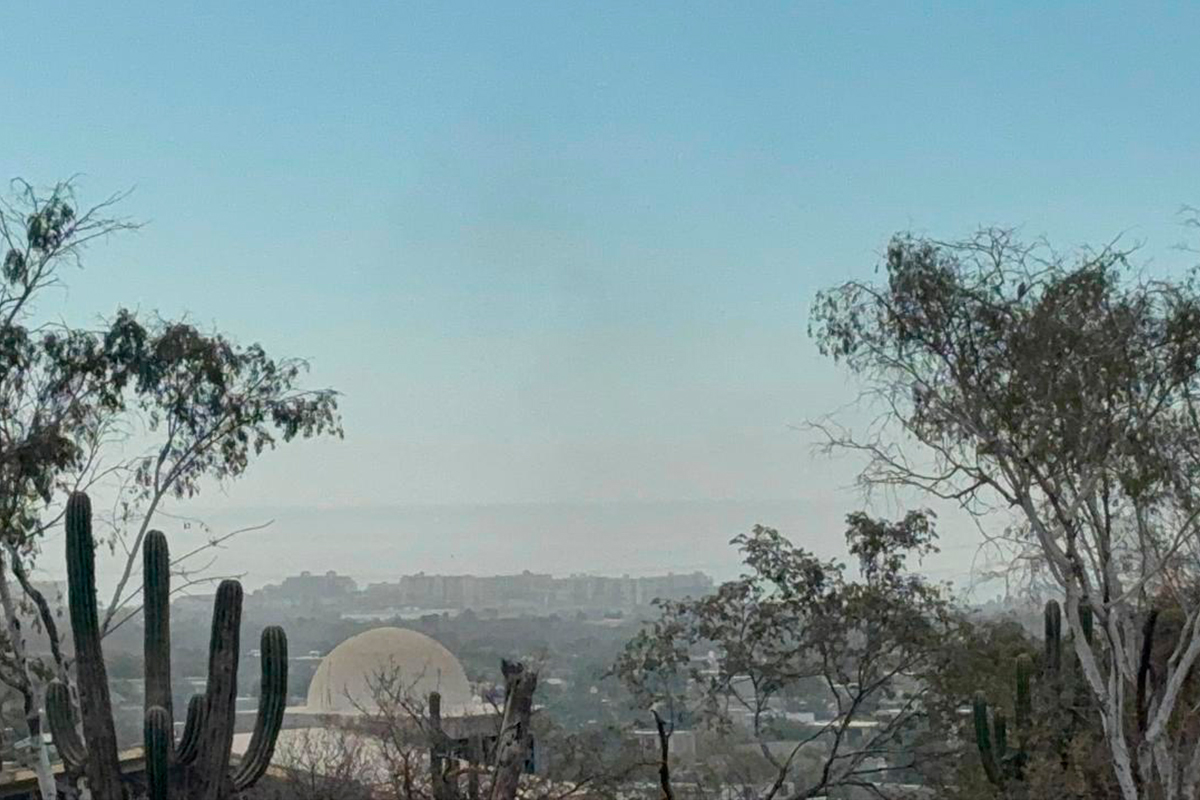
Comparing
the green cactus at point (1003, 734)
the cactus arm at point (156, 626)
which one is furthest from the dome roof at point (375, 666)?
the cactus arm at point (156, 626)

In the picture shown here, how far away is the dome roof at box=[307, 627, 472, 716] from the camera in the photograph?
23.9 metres

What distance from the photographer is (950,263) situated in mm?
12273

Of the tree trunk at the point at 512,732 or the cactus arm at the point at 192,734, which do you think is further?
the cactus arm at the point at 192,734

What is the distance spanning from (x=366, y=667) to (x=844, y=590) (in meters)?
13.7

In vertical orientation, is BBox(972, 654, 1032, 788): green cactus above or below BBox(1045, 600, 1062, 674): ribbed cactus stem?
below

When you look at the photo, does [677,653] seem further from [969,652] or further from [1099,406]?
[1099,406]

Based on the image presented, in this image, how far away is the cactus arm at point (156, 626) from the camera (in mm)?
10531

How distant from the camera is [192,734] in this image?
9945 millimetres

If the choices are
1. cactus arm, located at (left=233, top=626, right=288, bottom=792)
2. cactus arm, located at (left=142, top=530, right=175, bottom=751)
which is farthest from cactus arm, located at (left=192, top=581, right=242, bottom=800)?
cactus arm, located at (left=142, top=530, right=175, bottom=751)

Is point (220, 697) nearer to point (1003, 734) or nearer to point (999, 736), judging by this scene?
point (999, 736)

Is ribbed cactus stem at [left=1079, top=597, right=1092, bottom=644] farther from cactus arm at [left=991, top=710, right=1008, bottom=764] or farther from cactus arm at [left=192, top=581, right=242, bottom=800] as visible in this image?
cactus arm at [left=192, top=581, right=242, bottom=800]

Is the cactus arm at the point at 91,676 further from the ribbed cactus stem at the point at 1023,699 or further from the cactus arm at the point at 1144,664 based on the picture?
the ribbed cactus stem at the point at 1023,699

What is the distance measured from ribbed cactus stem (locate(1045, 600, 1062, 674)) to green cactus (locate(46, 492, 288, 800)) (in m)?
7.91

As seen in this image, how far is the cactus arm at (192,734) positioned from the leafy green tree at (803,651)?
517 centimetres
